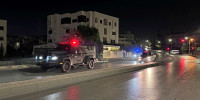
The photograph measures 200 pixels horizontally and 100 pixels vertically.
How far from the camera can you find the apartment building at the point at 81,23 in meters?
56.4

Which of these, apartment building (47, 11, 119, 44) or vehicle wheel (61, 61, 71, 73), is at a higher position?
apartment building (47, 11, 119, 44)

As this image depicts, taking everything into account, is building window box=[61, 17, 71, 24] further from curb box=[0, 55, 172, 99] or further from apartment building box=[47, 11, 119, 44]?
curb box=[0, 55, 172, 99]

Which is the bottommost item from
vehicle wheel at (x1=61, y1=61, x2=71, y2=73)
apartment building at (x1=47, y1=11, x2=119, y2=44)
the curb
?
the curb

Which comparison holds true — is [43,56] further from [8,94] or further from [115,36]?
[115,36]

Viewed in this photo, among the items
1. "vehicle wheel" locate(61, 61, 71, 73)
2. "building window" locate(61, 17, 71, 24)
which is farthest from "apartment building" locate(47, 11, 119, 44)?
"vehicle wheel" locate(61, 61, 71, 73)

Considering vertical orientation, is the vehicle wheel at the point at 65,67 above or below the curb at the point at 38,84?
above

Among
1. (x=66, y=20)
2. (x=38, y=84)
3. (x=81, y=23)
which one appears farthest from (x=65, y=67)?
(x=66, y=20)

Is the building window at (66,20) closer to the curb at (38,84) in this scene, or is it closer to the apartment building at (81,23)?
the apartment building at (81,23)

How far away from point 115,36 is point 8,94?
58.3m

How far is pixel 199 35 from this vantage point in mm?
89312

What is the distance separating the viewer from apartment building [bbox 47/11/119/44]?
5641 centimetres

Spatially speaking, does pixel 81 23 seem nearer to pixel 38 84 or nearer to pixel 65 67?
pixel 65 67

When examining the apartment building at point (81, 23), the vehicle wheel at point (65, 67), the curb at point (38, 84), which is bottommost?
the curb at point (38, 84)

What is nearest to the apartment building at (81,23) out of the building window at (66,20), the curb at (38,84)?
the building window at (66,20)
